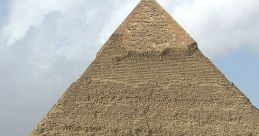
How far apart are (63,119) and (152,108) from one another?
3.20 meters

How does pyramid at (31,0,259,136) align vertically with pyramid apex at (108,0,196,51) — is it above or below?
below

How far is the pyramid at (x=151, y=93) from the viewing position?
91.0 feet

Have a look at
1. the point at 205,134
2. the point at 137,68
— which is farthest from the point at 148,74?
the point at 205,134

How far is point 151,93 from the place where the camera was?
28.4 m

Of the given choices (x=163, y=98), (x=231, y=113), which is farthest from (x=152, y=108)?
(x=231, y=113)

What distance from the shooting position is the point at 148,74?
28734 mm

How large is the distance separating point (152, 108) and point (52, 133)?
3677 mm

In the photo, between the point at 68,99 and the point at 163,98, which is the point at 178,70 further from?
the point at 68,99

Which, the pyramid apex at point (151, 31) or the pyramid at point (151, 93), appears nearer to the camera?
the pyramid at point (151, 93)

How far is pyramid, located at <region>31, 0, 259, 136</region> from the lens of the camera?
2775cm

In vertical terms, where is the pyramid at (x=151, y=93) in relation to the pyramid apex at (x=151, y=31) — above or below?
below

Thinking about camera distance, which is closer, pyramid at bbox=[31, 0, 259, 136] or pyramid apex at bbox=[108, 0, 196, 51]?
pyramid at bbox=[31, 0, 259, 136]

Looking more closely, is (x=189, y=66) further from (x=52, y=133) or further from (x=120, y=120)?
A: (x=52, y=133)

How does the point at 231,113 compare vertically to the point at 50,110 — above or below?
below
